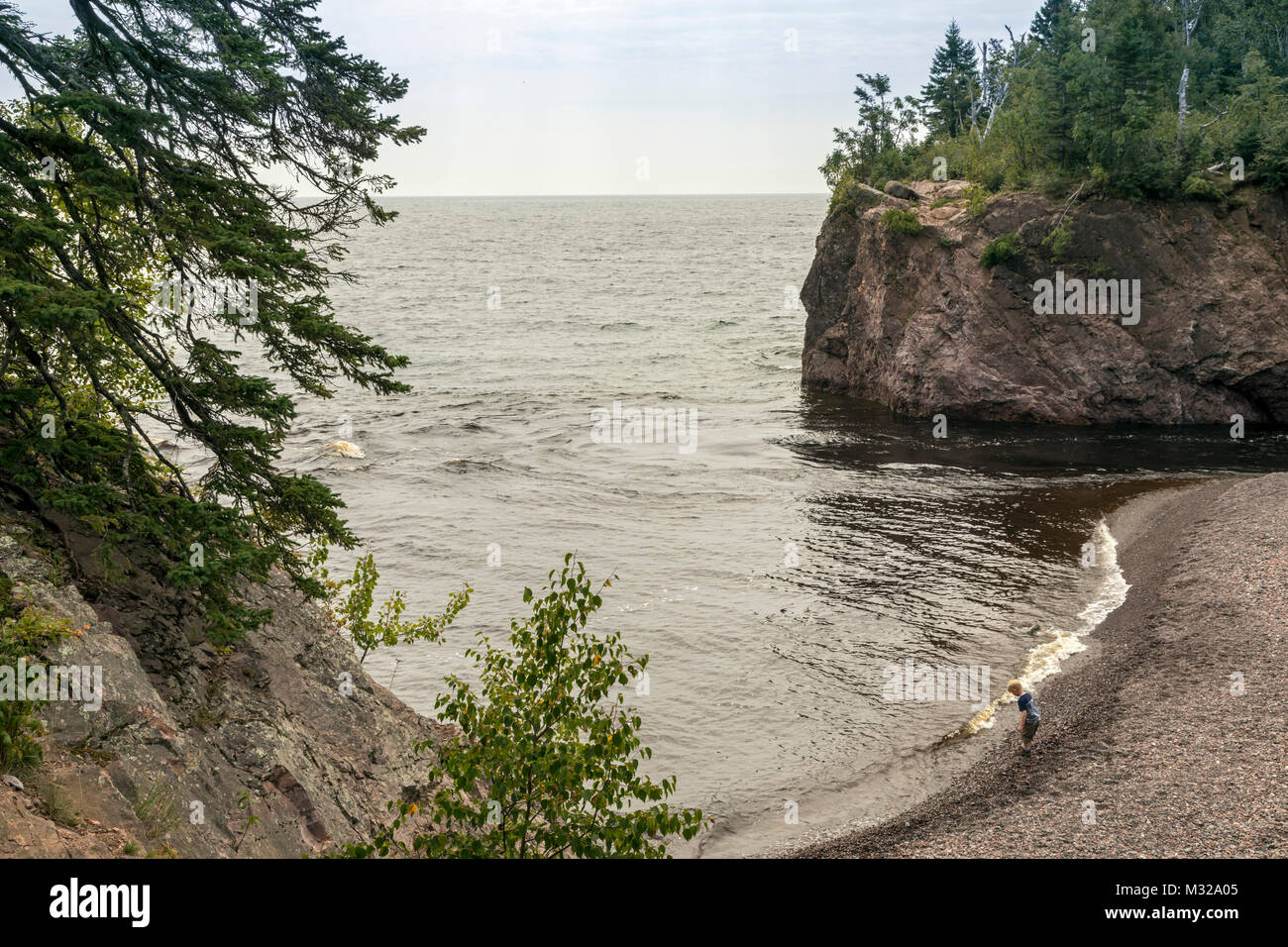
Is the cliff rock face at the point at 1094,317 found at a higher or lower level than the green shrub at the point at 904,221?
lower

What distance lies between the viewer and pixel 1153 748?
1814 cm

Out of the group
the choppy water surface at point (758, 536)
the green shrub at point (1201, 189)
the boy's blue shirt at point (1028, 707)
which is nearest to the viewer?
the boy's blue shirt at point (1028, 707)

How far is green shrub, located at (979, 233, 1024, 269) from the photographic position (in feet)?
144

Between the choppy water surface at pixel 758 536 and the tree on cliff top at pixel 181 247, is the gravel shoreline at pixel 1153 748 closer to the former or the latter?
the choppy water surface at pixel 758 536

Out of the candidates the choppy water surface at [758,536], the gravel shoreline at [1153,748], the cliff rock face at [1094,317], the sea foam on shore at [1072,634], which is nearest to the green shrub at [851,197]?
the cliff rock face at [1094,317]

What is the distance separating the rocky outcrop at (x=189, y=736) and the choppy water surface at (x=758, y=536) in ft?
25.2

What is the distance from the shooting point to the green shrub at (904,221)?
46469 millimetres

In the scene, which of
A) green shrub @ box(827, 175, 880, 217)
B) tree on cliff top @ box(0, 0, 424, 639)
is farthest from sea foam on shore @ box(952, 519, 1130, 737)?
green shrub @ box(827, 175, 880, 217)

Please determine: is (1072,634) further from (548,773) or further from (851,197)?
(851,197)

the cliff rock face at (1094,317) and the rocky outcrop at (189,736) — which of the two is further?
the cliff rock face at (1094,317)

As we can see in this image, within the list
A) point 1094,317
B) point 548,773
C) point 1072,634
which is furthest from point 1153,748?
point 1094,317

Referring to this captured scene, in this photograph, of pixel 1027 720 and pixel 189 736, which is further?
pixel 1027 720

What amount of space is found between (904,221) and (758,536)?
71.1ft

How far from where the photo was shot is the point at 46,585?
33.5ft
